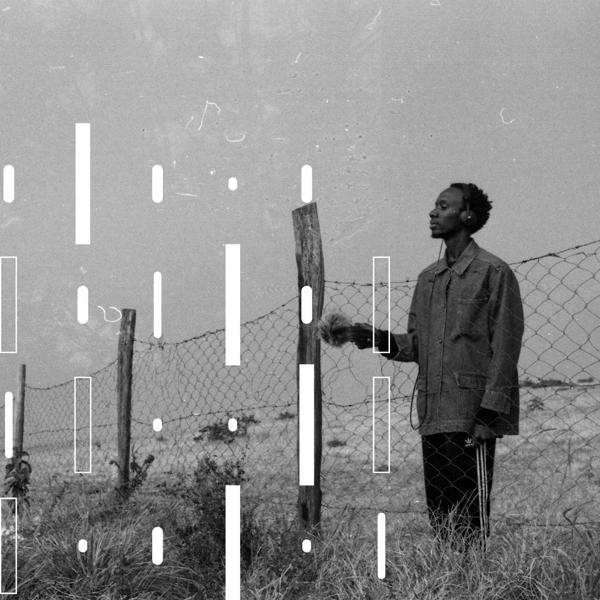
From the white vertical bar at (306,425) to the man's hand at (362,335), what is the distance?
16.0 inches

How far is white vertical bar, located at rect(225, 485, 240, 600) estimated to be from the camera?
466 cm

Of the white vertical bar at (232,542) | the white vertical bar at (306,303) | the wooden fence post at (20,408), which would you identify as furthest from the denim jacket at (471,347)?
the wooden fence post at (20,408)

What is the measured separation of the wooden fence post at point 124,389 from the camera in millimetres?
7527

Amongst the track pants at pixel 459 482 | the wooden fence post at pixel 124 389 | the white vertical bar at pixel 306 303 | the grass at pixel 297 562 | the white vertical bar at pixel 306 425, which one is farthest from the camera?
the wooden fence post at pixel 124 389

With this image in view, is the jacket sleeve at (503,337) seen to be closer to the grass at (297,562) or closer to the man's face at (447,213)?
the man's face at (447,213)

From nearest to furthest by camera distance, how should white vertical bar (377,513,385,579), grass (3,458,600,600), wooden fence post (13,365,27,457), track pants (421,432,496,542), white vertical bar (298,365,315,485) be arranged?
grass (3,458,600,600)
white vertical bar (377,513,385,579)
track pants (421,432,496,542)
white vertical bar (298,365,315,485)
wooden fence post (13,365,27,457)

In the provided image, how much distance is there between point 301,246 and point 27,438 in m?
5.83

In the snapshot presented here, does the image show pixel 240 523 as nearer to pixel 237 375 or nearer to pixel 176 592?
pixel 176 592

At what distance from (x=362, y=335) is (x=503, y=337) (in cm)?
84

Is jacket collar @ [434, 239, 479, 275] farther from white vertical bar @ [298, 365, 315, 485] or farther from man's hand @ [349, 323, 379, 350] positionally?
white vertical bar @ [298, 365, 315, 485]

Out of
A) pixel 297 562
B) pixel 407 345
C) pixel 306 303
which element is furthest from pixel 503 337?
pixel 297 562

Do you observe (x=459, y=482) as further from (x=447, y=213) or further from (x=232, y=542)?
(x=447, y=213)

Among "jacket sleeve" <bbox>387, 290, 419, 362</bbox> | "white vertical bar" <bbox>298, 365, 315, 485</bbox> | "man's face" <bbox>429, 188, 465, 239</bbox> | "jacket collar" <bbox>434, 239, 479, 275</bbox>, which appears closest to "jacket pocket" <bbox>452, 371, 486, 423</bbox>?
"jacket sleeve" <bbox>387, 290, 419, 362</bbox>

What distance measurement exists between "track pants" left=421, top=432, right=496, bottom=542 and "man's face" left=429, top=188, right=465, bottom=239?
1.13 meters
